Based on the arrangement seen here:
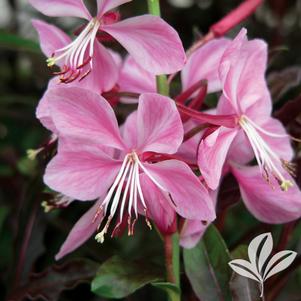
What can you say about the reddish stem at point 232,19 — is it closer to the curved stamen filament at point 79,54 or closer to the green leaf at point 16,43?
the curved stamen filament at point 79,54

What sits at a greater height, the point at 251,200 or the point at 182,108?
the point at 182,108

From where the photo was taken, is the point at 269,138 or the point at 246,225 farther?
the point at 246,225

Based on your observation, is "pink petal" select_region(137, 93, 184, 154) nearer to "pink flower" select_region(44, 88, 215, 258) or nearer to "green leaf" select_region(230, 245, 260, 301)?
"pink flower" select_region(44, 88, 215, 258)

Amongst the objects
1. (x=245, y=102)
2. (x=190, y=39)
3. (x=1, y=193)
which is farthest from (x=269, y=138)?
(x=190, y=39)

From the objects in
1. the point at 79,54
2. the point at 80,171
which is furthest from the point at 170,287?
the point at 79,54

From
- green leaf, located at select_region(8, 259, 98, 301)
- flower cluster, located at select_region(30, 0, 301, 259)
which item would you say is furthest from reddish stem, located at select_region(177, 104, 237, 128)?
green leaf, located at select_region(8, 259, 98, 301)

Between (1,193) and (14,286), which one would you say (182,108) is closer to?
(14,286)
